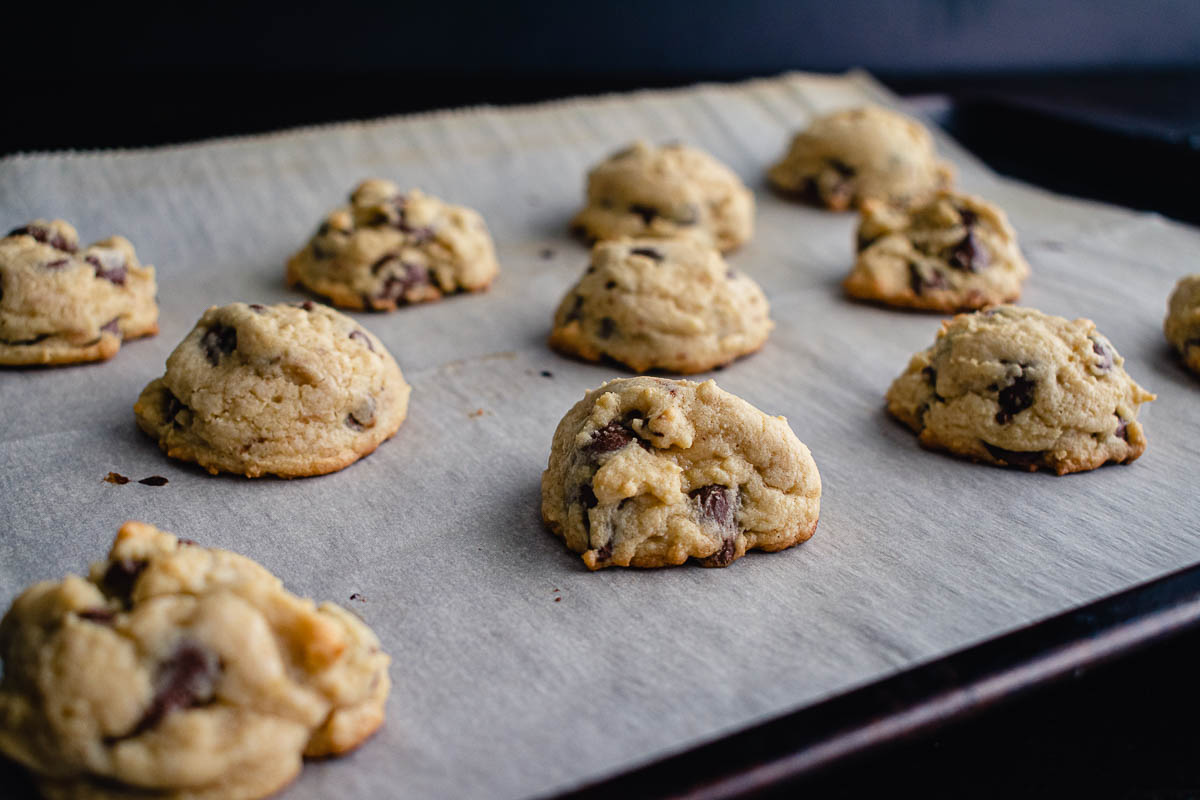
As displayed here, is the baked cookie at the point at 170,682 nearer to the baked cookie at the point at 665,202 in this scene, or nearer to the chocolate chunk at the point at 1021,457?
the chocolate chunk at the point at 1021,457

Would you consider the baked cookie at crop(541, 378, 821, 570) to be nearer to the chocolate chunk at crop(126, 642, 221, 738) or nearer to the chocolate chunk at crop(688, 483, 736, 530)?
the chocolate chunk at crop(688, 483, 736, 530)

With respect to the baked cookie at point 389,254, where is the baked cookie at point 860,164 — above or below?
above

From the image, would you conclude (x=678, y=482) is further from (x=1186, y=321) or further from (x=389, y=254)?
(x=1186, y=321)

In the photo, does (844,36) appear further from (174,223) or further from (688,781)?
(688,781)

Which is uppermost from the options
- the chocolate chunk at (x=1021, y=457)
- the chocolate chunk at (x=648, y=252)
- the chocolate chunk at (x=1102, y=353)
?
the chocolate chunk at (x=1102, y=353)

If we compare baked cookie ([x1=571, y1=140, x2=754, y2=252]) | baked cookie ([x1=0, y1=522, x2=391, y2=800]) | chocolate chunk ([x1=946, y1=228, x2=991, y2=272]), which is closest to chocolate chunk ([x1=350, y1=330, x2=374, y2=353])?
baked cookie ([x1=0, y1=522, x2=391, y2=800])

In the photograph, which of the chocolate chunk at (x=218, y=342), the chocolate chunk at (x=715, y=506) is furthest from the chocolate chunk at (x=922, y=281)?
the chocolate chunk at (x=218, y=342)

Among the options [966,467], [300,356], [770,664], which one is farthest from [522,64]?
[770,664]
